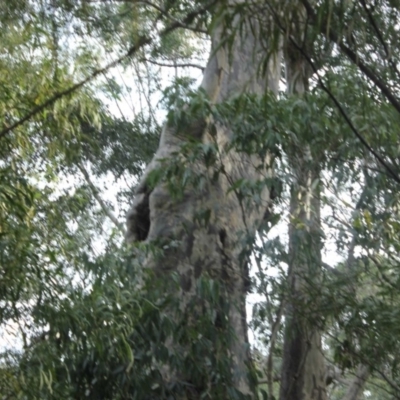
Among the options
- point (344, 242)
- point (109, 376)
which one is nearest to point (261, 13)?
point (109, 376)

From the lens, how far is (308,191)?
4.48 meters

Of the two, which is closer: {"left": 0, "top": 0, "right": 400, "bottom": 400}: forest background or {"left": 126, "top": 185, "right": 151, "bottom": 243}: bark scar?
{"left": 0, "top": 0, "right": 400, "bottom": 400}: forest background

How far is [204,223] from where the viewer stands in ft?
16.0

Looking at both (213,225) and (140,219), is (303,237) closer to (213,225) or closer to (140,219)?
(213,225)

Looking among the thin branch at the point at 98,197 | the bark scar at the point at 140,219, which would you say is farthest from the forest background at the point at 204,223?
the thin branch at the point at 98,197

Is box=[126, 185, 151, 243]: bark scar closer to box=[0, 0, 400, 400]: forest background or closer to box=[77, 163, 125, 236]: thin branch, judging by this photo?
box=[0, 0, 400, 400]: forest background

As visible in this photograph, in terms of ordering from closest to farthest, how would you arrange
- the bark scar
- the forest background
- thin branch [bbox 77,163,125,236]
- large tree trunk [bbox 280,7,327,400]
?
the forest background < large tree trunk [bbox 280,7,327,400] < the bark scar < thin branch [bbox 77,163,125,236]

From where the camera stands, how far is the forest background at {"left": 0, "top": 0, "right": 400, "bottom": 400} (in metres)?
3.50

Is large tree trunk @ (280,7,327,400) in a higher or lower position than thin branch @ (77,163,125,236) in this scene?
lower

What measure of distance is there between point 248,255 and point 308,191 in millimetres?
434

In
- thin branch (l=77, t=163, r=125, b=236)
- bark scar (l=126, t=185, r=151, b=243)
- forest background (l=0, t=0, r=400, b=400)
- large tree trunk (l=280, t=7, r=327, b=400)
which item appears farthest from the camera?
thin branch (l=77, t=163, r=125, b=236)

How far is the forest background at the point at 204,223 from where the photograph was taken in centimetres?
350

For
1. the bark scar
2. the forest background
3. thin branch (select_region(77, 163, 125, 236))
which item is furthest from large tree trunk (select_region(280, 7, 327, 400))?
thin branch (select_region(77, 163, 125, 236))

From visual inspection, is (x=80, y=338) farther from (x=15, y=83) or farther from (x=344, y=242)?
(x=344, y=242)
